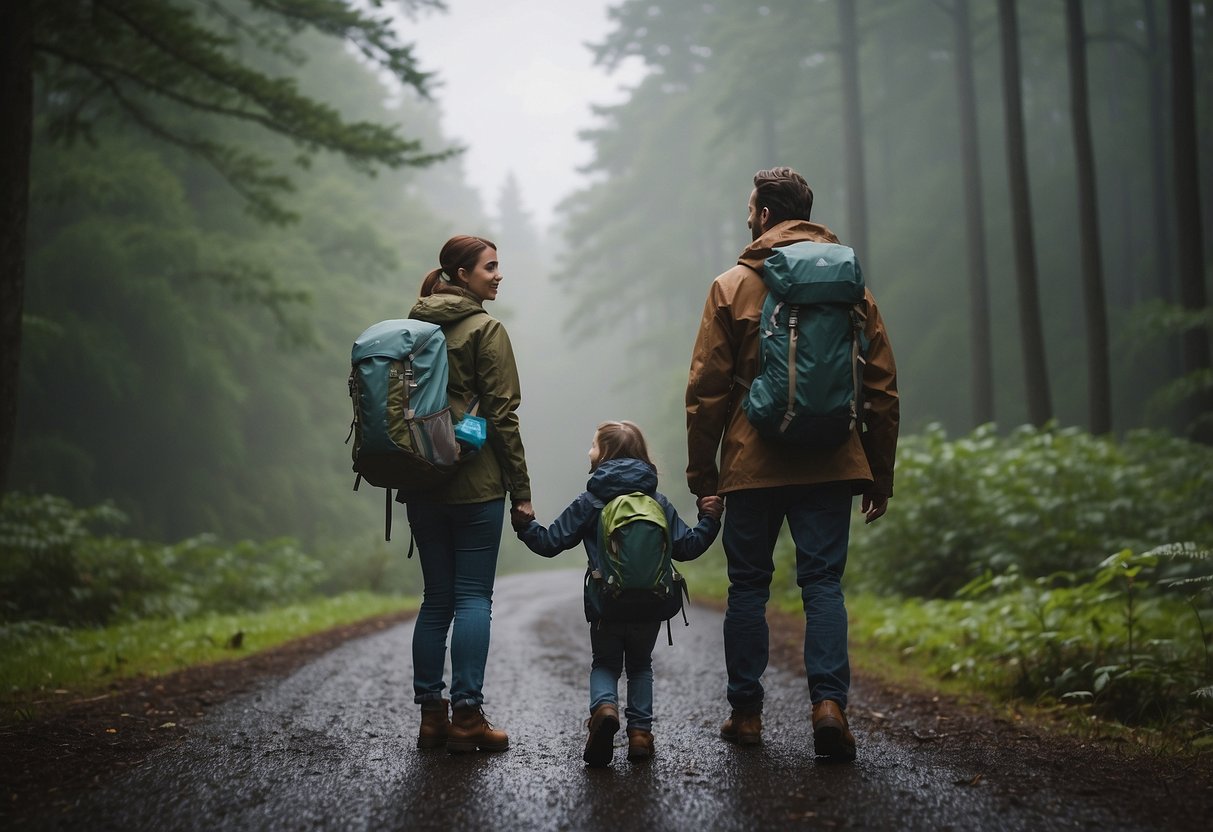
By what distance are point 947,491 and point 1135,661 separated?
4.62 m

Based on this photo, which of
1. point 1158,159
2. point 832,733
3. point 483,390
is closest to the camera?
point 832,733

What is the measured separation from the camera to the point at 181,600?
31.6ft

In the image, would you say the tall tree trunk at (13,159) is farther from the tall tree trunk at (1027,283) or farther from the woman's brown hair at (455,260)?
the tall tree trunk at (1027,283)

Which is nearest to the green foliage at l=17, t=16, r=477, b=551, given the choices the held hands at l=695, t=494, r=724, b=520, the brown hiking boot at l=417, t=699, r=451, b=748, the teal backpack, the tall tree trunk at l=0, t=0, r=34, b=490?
the tall tree trunk at l=0, t=0, r=34, b=490

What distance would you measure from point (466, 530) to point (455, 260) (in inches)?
49.6

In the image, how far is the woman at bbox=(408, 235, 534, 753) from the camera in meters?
3.60

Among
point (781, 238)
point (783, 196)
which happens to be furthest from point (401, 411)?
point (783, 196)

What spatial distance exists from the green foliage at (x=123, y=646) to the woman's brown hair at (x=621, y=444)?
3764 millimetres

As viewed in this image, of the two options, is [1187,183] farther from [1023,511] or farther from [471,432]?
[471,432]

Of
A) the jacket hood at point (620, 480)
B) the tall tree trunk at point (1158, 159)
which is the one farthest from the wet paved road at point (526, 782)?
the tall tree trunk at point (1158, 159)

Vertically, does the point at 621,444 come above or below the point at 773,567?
above

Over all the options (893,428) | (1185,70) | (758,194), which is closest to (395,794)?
(893,428)

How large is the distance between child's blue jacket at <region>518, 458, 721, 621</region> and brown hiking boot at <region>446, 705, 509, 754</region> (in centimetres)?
64

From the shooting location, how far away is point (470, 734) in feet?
11.6
